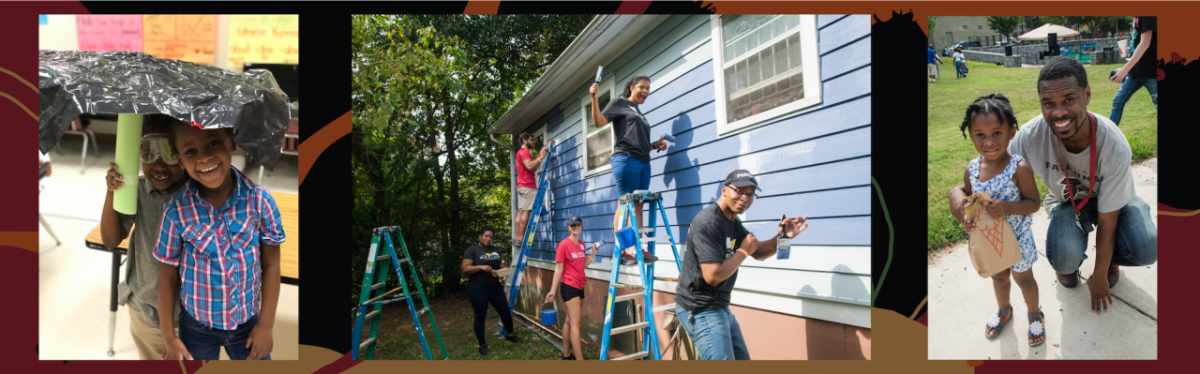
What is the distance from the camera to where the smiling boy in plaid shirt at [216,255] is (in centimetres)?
216

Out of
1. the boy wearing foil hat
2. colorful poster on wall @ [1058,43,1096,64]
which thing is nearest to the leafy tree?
the boy wearing foil hat

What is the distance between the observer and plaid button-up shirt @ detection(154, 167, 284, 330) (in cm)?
221

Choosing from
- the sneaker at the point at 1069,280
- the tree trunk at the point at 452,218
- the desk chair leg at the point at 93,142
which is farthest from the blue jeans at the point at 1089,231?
the desk chair leg at the point at 93,142

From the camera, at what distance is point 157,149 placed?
7.13 feet

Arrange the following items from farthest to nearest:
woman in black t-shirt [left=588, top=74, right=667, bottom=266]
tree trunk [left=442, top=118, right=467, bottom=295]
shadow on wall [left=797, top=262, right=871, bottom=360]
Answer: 1. tree trunk [left=442, top=118, right=467, bottom=295]
2. woman in black t-shirt [left=588, top=74, right=667, bottom=266]
3. shadow on wall [left=797, top=262, right=871, bottom=360]

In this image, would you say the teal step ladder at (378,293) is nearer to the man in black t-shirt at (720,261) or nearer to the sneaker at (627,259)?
the sneaker at (627,259)

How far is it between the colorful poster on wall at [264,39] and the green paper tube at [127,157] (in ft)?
2.37

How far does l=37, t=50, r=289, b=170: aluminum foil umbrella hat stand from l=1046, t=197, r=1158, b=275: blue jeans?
147 inches

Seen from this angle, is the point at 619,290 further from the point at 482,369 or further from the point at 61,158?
the point at 61,158

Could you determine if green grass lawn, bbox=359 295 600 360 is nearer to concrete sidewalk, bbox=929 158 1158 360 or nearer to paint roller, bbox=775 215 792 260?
paint roller, bbox=775 215 792 260

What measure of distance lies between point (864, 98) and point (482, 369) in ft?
7.76

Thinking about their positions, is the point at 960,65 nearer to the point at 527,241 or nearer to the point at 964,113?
the point at 964,113

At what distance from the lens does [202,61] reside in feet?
8.82

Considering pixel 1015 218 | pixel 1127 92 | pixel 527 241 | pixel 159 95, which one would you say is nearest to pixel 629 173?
pixel 527 241
